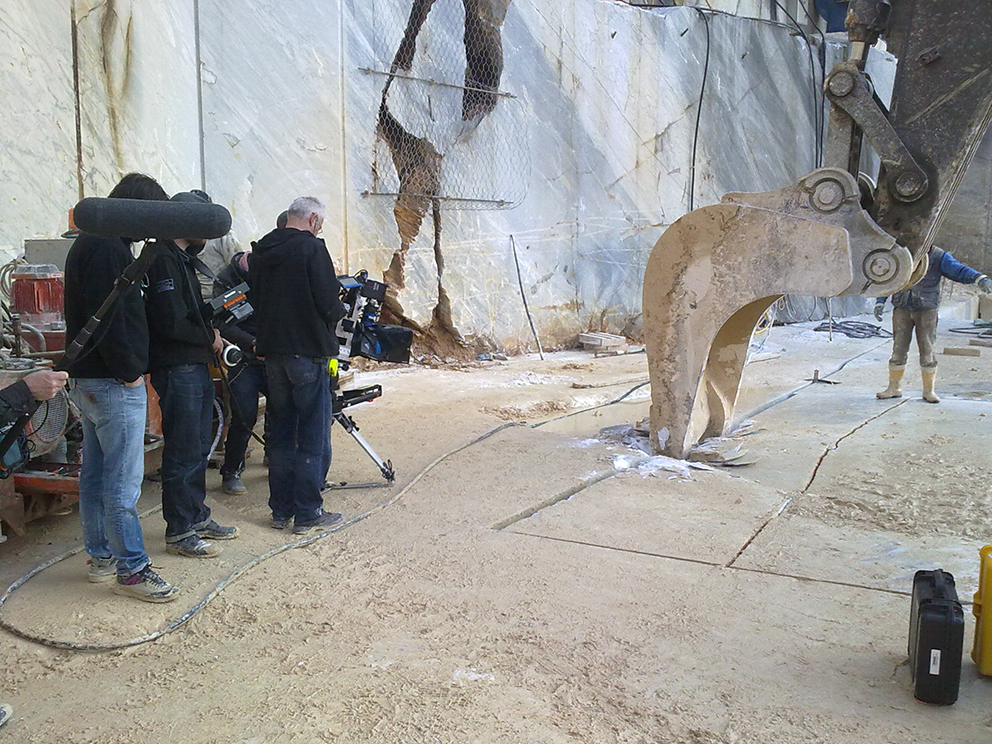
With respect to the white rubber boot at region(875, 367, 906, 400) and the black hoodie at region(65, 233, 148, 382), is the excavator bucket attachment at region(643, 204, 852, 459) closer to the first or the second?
the white rubber boot at region(875, 367, 906, 400)

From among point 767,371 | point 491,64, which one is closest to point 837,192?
point 767,371

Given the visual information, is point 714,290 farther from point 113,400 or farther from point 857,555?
point 113,400

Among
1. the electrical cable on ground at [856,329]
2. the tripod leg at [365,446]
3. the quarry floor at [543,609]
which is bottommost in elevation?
the quarry floor at [543,609]

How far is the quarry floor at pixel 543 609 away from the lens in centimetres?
243

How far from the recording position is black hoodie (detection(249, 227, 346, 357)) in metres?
3.95

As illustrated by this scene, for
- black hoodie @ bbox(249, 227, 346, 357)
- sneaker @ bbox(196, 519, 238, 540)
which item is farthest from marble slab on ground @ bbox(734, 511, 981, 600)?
sneaker @ bbox(196, 519, 238, 540)

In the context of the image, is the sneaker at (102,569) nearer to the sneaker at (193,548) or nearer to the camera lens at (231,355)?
the sneaker at (193,548)

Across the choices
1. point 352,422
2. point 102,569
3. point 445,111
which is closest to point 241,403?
point 352,422

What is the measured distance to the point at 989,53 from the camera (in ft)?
13.0

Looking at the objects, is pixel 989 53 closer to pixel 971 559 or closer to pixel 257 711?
pixel 971 559

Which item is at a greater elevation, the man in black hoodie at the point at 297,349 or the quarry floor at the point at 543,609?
the man in black hoodie at the point at 297,349

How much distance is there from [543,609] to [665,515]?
1252mm

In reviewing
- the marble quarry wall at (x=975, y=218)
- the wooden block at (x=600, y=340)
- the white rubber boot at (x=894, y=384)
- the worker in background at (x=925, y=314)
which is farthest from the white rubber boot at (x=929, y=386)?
the marble quarry wall at (x=975, y=218)

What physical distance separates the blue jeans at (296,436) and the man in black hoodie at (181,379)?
1.27 ft
